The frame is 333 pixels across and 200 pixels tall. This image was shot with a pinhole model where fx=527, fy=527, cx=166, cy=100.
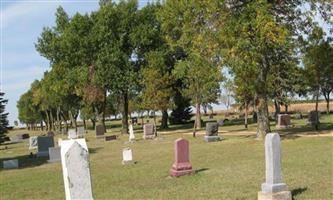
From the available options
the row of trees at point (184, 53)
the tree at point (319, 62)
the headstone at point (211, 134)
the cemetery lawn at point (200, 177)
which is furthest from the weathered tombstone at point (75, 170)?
the tree at point (319, 62)

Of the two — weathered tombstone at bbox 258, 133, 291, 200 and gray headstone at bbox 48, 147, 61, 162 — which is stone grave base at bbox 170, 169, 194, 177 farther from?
gray headstone at bbox 48, 147, 61, 162

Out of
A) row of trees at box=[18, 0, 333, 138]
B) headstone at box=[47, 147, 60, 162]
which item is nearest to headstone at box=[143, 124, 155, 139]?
row of trees at box=[18, 0, 333, 138]

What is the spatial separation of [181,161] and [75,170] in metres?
8.23

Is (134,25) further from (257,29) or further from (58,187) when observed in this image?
(58,187)

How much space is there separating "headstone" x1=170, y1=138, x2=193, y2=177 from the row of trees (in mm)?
10219

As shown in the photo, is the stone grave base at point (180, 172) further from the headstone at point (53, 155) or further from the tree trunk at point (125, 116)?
the tree trunk at point (125, 116)

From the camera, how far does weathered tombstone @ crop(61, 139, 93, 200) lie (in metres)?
7.57

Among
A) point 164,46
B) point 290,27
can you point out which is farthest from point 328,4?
point 164,46

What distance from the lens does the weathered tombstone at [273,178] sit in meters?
10.4

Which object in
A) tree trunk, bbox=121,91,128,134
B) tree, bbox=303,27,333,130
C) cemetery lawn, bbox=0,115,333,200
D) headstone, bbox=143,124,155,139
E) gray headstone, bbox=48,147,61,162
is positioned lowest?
cemetery lawn, bbox=0,115,333,200

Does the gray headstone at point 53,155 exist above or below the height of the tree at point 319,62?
below

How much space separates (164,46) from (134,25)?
140 inches

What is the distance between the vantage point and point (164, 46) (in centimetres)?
5081

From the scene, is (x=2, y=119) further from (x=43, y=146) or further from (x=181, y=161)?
(x=181, y=161)
